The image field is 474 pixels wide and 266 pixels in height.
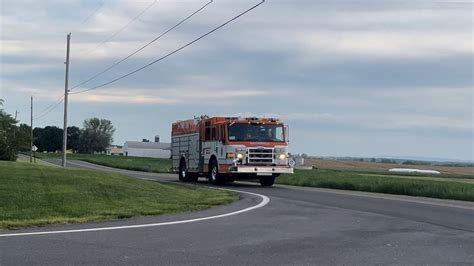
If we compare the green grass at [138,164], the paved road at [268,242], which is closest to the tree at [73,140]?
the green grass at [138,164]

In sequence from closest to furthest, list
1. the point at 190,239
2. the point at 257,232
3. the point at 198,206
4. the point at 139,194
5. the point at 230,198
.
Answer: the point at 190,239 < the point at 257,232 < the point at 198,206 < the point at 139,194 < the point at 230,198

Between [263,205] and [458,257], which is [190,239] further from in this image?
[263,205]

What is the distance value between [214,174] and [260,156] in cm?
270

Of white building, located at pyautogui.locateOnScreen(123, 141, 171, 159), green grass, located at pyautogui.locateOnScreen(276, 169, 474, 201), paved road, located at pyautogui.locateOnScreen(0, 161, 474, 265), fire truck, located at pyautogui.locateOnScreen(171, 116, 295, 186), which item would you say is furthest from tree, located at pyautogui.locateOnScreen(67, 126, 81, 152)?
paved road, located at pyautogui.locateOnScreen(0, 161, 474, 265)

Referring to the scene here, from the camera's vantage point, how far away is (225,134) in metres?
26.8

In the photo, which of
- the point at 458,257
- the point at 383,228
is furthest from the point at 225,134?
the point at 458,257

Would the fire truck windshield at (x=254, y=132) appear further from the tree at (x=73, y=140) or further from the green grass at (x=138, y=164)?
the tree at (x=73, y=140)

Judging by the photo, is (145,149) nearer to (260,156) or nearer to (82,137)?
(82,137)

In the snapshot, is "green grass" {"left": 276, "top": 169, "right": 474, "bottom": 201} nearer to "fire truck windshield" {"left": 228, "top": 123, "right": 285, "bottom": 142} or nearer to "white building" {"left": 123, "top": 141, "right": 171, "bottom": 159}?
"fire truck windshield" {"left": 228, "top": 123, "right": 285, "bottom": 142}

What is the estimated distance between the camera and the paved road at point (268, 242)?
8.31 metres

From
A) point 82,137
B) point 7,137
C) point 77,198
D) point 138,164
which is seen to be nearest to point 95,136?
point 82,137

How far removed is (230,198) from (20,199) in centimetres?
641

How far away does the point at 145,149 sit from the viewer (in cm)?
15762

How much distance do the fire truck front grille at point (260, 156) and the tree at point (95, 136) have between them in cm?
15213
